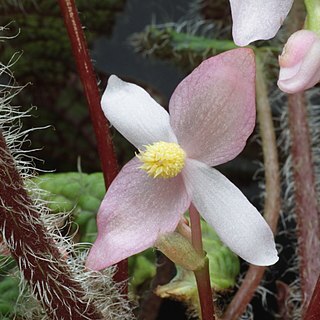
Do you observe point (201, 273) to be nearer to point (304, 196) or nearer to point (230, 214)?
point (230, 214)

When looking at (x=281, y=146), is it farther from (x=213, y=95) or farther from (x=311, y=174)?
(x=213, y=95)

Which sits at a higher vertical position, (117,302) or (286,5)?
(286,5)

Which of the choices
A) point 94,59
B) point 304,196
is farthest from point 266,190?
point 94,59

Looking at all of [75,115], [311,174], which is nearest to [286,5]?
[311,174]

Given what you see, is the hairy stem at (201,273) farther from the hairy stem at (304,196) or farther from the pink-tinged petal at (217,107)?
the hairy stem at (304,196)

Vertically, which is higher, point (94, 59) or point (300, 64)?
point (300, 64)

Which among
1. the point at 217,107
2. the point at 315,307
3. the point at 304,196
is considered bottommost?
the point at 304,196
